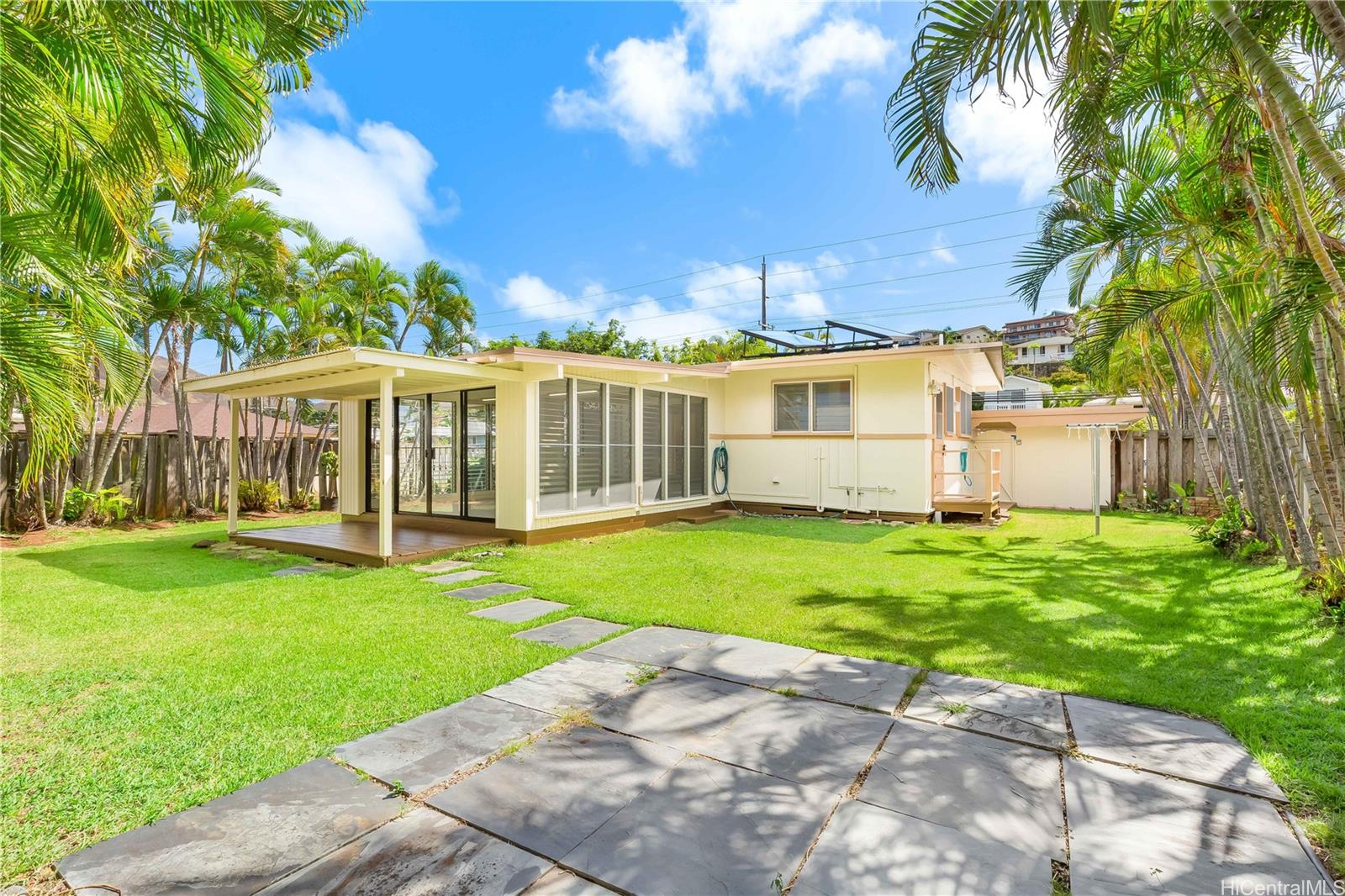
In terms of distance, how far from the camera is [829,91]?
41.0 feet

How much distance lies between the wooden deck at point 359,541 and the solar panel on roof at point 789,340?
587 centimetres

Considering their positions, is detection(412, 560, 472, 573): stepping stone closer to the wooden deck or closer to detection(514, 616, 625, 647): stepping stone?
the wooden deck

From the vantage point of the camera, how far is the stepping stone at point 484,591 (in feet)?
17.1

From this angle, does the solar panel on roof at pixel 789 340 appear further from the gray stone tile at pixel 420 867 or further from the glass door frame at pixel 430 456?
the gray stone tile at pixel 420 867

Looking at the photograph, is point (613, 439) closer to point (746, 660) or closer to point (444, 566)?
point (444, 566)

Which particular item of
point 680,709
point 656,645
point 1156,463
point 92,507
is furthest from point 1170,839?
point 92,507

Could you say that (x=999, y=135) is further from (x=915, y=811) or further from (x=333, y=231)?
(x=333, y=231)

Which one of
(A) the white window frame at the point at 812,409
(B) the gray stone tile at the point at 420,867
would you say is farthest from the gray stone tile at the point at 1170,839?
(A) the white window frame at the point at 812,409

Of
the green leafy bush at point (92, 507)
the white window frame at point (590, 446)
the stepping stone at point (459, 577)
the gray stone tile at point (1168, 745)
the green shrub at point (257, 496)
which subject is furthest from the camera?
the green shrub at point (257, 496)

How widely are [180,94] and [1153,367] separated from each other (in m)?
15.9

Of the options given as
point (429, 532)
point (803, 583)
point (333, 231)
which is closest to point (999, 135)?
point (803, 583)

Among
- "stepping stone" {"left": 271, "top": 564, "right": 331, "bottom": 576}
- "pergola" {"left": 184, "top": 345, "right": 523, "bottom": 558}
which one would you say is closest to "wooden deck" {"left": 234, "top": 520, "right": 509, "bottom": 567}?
"pergola" {"left": 184, "top": 345, "right": 523, "bottom": 558}

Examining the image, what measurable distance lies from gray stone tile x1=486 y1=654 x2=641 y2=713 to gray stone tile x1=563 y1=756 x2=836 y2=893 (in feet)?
2.71

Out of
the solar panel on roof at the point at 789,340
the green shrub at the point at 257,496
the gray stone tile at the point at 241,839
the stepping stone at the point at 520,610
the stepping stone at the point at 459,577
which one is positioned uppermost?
the solar panel on roof at the point at 789,340
